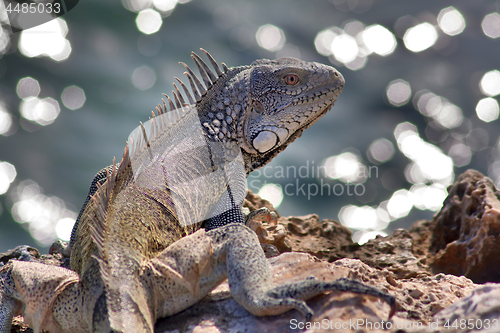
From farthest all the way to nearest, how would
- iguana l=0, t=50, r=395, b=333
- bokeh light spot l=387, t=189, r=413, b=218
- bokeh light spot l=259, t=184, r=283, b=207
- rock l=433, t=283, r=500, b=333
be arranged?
bokeh light spot l=259, t=184, r=283, b=207
bokeh light spot l=387, t=189, r=413, b=218
iguana l=0, t=50, r=395, b=333
rock l=433, t=283, r=500, b=333

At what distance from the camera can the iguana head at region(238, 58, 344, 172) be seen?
372 centimetres

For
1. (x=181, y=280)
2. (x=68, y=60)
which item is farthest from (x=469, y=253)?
(x=68, y=60)

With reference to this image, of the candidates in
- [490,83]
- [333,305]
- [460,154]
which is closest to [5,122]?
[333,305]

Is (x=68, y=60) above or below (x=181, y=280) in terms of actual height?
above

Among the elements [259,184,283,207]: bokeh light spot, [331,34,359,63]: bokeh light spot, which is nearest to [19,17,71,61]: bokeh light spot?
[259,184,283,207]: bokeh light spot

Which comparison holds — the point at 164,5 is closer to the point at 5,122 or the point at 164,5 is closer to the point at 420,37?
the point at 5,122

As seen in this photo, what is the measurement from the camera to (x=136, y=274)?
2.41m

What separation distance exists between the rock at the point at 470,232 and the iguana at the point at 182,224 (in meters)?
1.73

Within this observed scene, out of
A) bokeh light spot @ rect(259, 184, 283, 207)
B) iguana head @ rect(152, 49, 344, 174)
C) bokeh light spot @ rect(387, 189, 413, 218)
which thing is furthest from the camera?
bokeh light spot @ rect(259, 184, 283, 207)

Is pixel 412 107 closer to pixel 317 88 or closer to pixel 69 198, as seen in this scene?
pixel 317 88

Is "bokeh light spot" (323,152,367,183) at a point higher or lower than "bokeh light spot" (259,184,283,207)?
higher

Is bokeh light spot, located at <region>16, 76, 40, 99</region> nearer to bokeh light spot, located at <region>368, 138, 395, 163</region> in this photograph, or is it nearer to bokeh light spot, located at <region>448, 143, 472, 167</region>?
bokeh light spot, located at <region>368, 138, 395, 163</region>

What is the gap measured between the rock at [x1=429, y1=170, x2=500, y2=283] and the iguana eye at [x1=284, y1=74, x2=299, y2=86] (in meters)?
2.07

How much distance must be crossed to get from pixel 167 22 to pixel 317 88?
814cm
